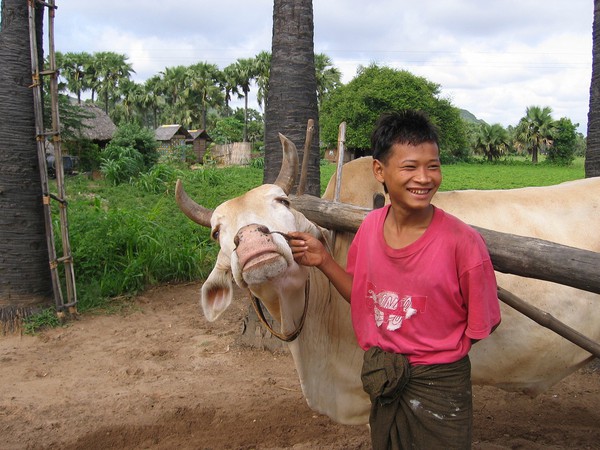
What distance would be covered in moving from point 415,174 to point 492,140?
174 feet

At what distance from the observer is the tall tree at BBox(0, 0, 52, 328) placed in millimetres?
5758

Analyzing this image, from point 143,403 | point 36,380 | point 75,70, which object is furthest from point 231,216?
point 75,70

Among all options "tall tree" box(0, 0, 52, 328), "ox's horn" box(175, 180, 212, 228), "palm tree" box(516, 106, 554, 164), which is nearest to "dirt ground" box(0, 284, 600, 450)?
"tall tree" box(0, 0, 52, 328)

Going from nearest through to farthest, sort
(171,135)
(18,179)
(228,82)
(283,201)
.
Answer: (283,201) → (18,179) → (171,135) → (228,82)

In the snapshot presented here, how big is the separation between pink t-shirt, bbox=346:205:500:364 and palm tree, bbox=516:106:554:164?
163 feet

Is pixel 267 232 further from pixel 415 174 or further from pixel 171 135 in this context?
pixel 171 135

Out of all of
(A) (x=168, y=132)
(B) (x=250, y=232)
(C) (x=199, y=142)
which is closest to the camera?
(B) (x=250, y=232)

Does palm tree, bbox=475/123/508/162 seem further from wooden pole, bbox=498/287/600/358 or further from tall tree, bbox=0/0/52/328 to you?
wooden pole, bbox=498/287/600/358

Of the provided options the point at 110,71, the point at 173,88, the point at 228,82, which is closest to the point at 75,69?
the point at 110,71

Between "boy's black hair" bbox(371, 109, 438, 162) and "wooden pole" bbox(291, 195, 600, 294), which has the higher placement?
"boy's black hair" bbox(371, 109, 438, 162)

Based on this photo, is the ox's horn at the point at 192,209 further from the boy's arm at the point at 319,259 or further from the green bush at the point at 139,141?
the green bush at the point at 139,141

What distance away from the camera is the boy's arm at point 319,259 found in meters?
2.23

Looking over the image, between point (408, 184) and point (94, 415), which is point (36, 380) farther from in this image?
point (408, 184)

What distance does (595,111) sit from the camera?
525cm
